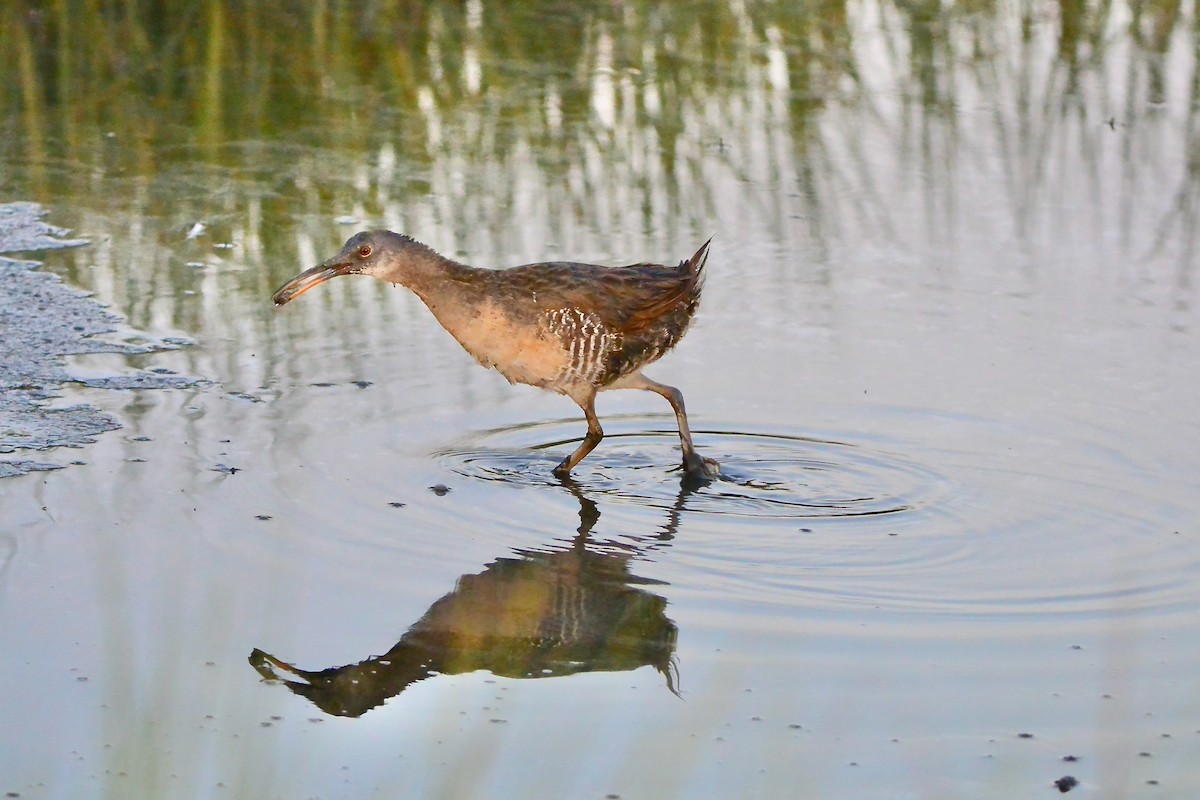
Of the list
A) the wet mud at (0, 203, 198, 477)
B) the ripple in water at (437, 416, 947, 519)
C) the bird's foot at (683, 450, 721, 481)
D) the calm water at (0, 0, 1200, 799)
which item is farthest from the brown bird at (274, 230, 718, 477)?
the wet mud at (0, 203, 198, 477)

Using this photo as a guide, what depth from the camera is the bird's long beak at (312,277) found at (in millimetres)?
5797

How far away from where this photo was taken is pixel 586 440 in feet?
19.2

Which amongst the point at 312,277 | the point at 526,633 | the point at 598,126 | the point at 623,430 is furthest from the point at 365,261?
the point at 598,126

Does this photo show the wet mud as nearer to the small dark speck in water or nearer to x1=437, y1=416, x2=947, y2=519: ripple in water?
x1=437, y1=416, x2=947, y2=519: ripple in water

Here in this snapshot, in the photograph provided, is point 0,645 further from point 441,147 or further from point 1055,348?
point 441,147

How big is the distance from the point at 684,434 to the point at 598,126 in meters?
3.79

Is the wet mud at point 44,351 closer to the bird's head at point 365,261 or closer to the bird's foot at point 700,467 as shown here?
the bird's head at point 365,261

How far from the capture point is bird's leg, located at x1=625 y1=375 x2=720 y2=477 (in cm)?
577

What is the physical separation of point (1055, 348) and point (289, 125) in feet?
14.4

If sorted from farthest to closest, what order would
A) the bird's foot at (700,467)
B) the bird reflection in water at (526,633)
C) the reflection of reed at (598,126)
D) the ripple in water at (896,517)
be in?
the reflection of reed at (598,126)
the bird's foot at (700,467)
the ripple in water at (896,517)
the bird reflection in water at (526,633)

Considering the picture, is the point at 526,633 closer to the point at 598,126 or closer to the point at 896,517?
the point at 896,517

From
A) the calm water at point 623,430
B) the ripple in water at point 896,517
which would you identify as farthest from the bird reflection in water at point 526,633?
the ripple in water at point 896,517

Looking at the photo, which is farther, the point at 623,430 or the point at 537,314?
the point at 623,430

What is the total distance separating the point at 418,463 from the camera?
569 centimetres
